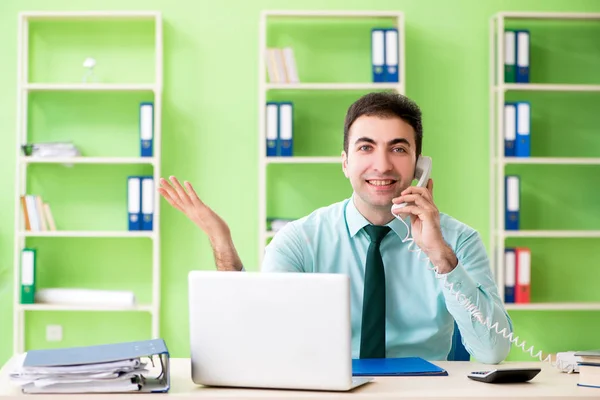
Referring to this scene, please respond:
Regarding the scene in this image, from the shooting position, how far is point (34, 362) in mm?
1565

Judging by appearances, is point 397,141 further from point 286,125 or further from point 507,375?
point 286,125

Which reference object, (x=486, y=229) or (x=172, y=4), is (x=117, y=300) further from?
(x=486, y=229)

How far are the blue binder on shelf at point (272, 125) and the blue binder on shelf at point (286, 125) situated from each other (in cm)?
2

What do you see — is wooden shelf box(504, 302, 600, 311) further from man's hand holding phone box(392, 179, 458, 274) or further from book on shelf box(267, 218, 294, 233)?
man's hand holding phone box(392, 179, 458, 274)

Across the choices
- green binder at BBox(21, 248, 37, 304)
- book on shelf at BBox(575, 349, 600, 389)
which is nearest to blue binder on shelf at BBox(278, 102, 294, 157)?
green binder at BBox(21, 248, 37, 304)

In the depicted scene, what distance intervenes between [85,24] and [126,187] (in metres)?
0.91

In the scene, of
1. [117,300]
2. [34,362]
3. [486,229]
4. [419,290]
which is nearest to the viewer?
[34,362]

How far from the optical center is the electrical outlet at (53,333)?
425 cm

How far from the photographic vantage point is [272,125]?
404 cm

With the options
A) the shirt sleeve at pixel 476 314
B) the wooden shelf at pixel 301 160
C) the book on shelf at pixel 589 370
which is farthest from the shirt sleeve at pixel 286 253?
the wooden shelf at pixel 301 160

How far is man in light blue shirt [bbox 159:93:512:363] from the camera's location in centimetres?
198

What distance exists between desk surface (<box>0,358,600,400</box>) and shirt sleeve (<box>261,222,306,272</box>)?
0.52m

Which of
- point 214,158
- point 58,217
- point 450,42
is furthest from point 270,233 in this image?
point 450,42

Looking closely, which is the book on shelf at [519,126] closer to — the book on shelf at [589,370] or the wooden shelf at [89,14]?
the wooden shelf at [89,14]
